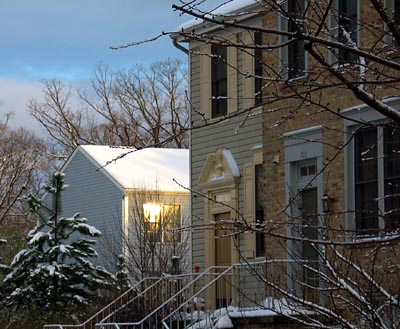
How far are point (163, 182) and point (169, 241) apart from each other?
5.85 m

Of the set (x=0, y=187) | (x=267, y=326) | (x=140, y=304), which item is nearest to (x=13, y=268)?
(x=140, y=304)

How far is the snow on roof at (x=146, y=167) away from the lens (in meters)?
31.8

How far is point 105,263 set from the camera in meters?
28.8

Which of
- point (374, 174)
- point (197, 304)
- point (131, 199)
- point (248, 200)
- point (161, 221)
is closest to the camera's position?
point (374, 174)

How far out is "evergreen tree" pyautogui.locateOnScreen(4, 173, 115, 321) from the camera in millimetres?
21188

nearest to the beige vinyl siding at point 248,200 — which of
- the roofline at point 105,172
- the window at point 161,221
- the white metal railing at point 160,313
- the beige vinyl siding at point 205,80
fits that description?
the beige vinyl siding at point 205,80

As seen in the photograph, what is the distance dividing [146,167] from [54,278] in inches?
526

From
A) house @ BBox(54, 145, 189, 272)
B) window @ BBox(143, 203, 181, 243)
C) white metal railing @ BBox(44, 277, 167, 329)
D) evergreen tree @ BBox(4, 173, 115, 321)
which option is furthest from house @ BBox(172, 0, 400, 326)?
house @ BBox(54, 145, 189, 272)

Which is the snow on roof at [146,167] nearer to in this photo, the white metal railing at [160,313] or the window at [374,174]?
the white metal railing at [160,313]

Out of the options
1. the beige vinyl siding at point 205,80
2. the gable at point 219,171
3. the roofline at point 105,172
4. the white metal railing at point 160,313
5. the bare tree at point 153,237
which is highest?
the beige vinyl siding at point 205,80

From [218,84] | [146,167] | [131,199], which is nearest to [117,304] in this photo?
[218,84]

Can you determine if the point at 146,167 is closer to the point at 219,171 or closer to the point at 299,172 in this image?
the point at 219,171

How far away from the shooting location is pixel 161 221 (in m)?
27.4

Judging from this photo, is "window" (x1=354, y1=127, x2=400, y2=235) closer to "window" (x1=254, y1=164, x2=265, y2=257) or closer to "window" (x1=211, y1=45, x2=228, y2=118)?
"window" (x1=254, y1=164, x2=265, y2=257)
